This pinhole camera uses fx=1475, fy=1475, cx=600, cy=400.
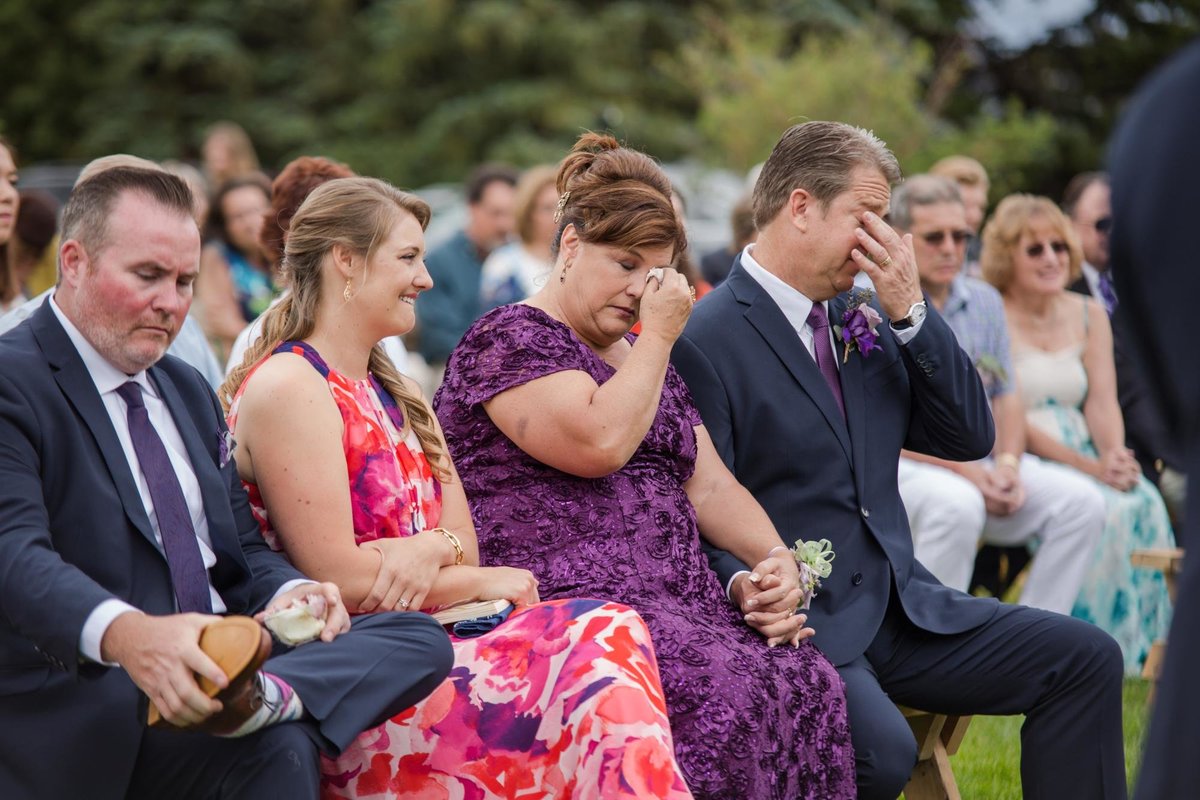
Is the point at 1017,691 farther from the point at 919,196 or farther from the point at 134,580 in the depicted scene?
the point at 919,196

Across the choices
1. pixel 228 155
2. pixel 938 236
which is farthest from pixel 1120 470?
pixel 228 155

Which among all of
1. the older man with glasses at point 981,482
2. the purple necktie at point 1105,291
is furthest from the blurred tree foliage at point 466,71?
the older man with glasses at point 981,482

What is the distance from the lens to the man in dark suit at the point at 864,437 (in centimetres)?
393

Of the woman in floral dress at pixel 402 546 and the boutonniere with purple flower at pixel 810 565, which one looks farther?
the boutonniere with purple flower at pixel 810 565

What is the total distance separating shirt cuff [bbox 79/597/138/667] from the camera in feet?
8.84

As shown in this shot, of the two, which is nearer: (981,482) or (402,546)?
(402,546)

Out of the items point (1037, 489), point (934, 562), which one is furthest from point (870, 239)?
point (1037, 489)

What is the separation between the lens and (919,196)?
20.3ft

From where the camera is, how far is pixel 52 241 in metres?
6.66

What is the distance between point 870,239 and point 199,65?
1958 cm

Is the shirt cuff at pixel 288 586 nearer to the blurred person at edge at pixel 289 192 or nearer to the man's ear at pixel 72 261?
the man's ear at pixel 72 261

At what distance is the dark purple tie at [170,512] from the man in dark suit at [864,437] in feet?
4.76

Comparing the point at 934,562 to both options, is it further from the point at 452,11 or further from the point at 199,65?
the point at 199,65

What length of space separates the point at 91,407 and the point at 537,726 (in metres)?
1.16
